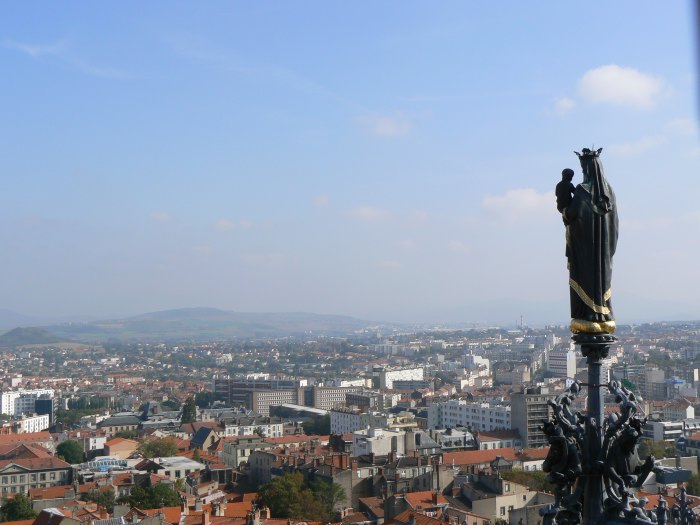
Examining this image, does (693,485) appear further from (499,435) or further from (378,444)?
(499,435)

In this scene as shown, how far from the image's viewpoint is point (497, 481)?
36031 millimetres

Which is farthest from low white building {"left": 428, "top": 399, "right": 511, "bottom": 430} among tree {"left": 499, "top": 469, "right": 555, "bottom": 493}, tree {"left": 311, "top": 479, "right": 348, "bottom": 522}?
tree {"left": 311, "top": 479, "right": 348, "bottom": 522}

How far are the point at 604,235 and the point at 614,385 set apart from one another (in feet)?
2.68

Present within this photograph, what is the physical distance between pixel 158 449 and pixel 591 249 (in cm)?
5594

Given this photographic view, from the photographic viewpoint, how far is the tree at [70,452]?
195ft

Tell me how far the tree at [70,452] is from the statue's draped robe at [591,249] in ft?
191

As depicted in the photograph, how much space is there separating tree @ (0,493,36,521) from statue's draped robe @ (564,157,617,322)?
34.3 m

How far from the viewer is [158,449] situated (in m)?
58.4

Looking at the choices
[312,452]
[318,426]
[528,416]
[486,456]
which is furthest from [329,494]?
[318,426]

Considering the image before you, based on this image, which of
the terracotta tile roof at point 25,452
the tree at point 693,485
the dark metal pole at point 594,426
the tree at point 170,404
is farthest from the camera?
the tree at point 170,404

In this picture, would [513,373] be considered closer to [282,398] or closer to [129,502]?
[282,398]

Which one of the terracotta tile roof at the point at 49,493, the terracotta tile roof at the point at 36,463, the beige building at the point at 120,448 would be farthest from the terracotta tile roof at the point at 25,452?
the terracotta tile roof at the point at 49,493

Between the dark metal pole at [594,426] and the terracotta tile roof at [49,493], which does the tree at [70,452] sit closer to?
the terracotta tile roof at [49,493]

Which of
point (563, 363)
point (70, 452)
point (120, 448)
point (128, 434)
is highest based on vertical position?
point (563, 363)
